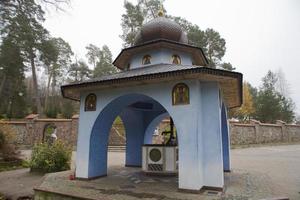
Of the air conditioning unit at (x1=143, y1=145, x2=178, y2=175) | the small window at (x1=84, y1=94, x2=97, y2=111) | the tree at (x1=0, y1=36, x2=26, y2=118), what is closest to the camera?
the small window at (x1=84, y1=94, x2=97, y2=111)

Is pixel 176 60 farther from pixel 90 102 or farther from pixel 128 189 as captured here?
pixel 128 189

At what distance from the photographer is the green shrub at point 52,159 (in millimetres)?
9484

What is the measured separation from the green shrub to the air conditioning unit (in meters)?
3.61

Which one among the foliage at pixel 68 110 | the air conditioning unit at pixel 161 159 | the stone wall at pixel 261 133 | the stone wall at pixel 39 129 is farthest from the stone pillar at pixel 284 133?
the foliage at pixel 68 110

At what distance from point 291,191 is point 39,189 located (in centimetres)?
661

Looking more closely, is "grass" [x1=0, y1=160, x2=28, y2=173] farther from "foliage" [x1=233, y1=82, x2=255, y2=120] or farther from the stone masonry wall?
"foliage" [x1=233, y1=82, x2=255, y2=120]

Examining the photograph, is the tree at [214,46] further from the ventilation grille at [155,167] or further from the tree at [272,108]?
the ventilation grille at [155,167]

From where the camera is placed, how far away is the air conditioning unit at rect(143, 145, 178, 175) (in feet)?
25.7

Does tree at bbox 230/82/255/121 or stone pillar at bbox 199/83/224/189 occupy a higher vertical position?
tree at bbox 230/82/255/121

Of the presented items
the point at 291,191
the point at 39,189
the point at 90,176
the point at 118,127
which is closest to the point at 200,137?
the point at 291,191

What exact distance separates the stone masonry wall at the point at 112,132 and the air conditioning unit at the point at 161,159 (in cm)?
1211

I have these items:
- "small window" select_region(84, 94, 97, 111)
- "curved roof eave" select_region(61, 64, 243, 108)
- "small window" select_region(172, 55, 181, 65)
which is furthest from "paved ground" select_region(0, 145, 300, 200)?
"small window" select_region(172, 55, 181, 65)

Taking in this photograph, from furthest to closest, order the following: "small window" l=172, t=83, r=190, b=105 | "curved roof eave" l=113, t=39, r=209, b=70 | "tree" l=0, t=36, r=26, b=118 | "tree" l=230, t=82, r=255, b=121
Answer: "tree" l=230, t=82, r=255, b=121
"tree" l=0, t=36, r=26, b=118
"curved roof eave" l=113, t=39, r=209, b=70
"small window" l=172, t=83, r=190, b=105

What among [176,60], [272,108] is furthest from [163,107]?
[272,108]
